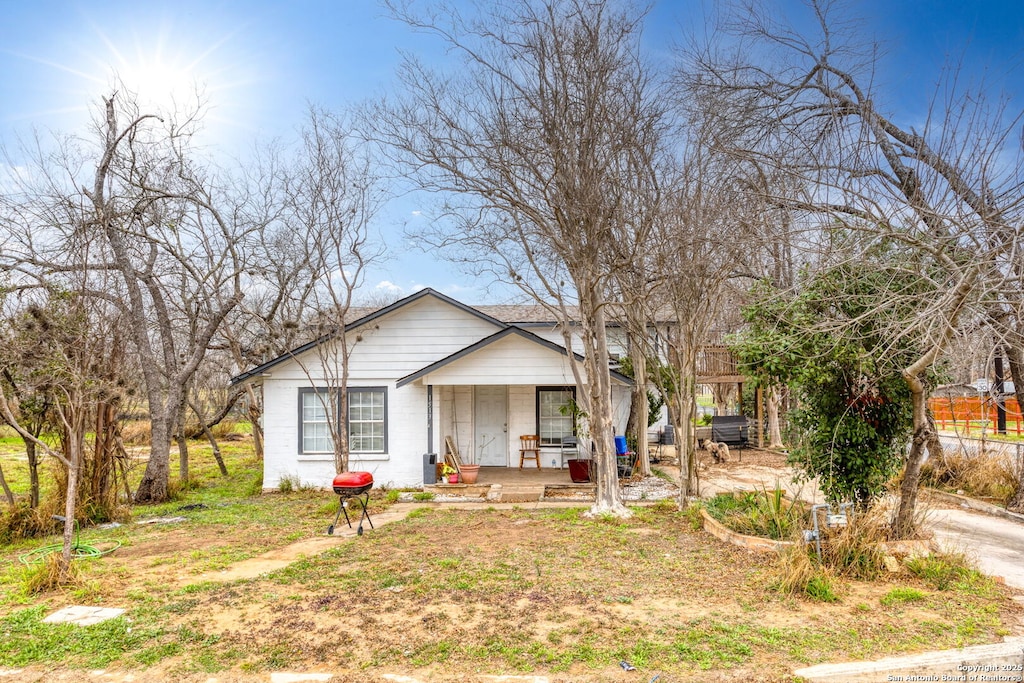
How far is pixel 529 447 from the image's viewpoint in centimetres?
1523

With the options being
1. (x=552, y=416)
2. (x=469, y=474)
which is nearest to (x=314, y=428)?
(x=469, y=474)

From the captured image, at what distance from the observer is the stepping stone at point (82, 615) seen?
555cm

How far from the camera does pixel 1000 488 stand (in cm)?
1022

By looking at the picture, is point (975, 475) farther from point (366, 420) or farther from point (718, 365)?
point (366, 420)

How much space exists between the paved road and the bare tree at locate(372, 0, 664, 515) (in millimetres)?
4667

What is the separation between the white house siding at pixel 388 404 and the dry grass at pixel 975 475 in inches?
406

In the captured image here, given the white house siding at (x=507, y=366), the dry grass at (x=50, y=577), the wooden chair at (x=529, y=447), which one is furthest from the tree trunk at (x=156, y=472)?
the wooden chair at (x=529, y=447)

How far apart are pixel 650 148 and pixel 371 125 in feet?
16.6

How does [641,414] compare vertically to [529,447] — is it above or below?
above

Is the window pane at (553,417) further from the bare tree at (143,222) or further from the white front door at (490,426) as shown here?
the bare tree at (143,222)

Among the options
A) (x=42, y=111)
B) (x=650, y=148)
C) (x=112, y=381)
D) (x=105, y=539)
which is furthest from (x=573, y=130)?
(x=42, y=111)

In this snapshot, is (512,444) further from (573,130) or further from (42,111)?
(42,111)

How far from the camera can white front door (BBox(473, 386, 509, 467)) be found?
610 inches

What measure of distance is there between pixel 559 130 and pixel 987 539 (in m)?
8.47
